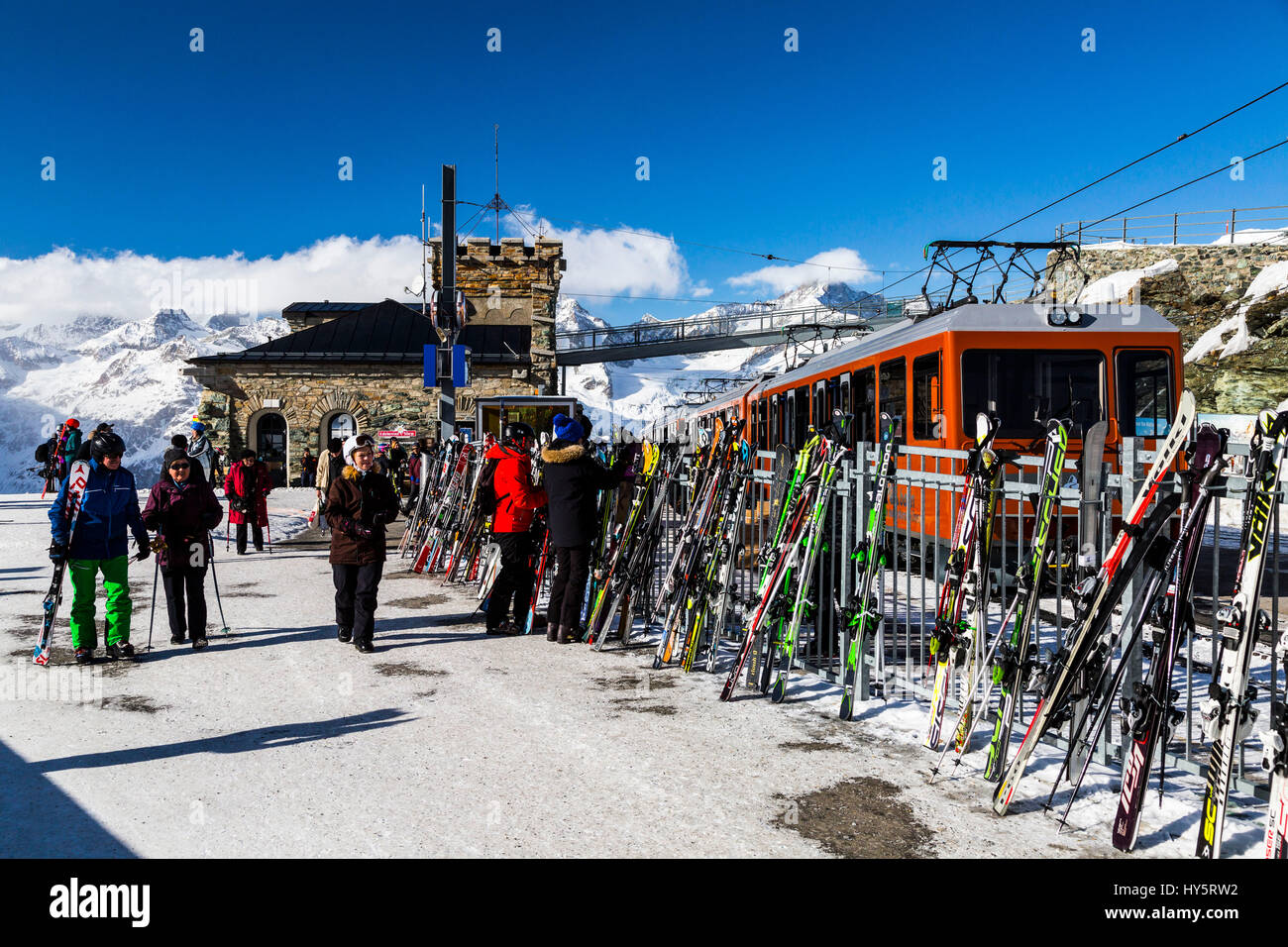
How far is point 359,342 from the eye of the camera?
33062 millimetres

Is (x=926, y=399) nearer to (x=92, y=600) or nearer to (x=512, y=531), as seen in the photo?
(x=512, y=531)

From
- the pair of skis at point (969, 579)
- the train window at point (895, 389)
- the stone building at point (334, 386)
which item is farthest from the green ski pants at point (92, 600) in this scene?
the stone building at point (334, 386)

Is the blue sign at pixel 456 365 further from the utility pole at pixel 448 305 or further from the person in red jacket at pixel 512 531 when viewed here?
the person in red jacket at pixel 512 531

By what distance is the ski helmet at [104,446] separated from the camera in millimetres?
6271

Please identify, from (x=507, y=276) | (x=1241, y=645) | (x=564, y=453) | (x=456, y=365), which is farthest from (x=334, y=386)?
(x=1241, y=645)

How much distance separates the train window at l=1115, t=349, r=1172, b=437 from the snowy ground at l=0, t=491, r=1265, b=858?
5.58m

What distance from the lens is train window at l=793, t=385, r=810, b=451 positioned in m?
13.9

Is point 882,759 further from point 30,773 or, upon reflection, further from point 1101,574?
point 30,773

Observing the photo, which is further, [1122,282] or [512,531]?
[1122,282]

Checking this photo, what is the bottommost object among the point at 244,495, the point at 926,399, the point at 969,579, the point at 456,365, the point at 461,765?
the point at 461,765

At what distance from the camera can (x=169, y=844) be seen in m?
3.30

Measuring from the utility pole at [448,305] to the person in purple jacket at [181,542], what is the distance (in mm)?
10836

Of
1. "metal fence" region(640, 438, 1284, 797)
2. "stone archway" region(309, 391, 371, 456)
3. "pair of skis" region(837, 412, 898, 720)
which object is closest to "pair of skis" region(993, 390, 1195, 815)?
"metal fence" region(640, 438, 1284, 797)

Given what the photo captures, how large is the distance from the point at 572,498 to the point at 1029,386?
528cm
